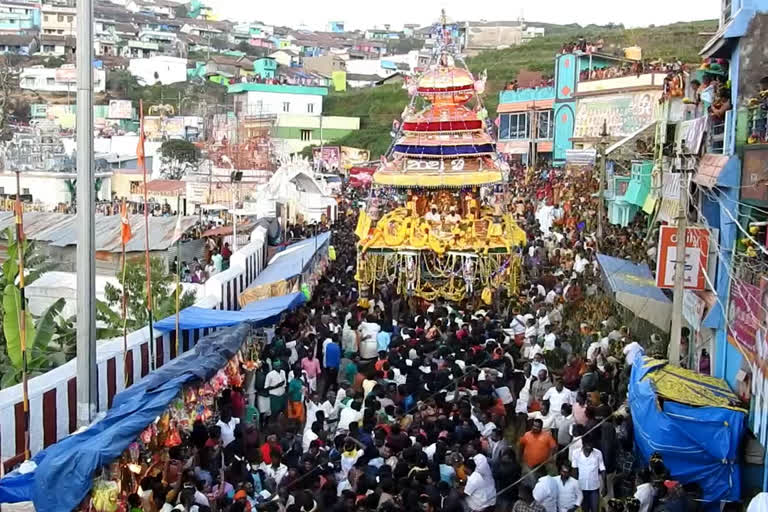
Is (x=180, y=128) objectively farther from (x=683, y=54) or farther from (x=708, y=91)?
(x=708, y=91)

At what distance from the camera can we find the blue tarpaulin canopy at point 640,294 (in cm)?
1424

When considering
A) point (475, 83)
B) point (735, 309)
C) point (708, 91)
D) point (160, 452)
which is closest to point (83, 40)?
point (160, 452)

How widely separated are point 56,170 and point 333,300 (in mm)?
29141

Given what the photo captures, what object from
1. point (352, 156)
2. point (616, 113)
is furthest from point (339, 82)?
point (616, 113)

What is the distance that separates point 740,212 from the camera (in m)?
11.4

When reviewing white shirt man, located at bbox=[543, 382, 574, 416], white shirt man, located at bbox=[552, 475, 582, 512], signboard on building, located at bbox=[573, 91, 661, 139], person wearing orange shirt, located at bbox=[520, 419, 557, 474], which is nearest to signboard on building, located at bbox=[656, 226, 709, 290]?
white shirt man, located at bbox=[543, 382, 574, 416]

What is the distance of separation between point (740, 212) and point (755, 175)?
0.78 m

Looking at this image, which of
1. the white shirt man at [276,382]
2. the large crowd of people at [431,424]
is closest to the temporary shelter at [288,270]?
the large crowd of people at [431,424]

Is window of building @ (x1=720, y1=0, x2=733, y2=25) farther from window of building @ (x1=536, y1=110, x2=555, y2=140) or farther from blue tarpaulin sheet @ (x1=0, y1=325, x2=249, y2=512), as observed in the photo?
window of building @ (x1=536, y1=110, x2=555, y2=140)

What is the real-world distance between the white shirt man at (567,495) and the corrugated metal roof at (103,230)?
15046 mm

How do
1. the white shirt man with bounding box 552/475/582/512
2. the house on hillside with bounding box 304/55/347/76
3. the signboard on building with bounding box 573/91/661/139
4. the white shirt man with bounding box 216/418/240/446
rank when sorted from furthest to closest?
the house on hillside with bounding box 304/55/347/76
the signboard on building with bounding box 573/91/661/139
the white shirt man with bounding box 216/418/240/446
the white shirt man with bounding box 552/475/582/512

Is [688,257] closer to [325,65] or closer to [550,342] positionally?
[550,342]

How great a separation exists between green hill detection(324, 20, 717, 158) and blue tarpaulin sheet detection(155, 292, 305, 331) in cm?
4687

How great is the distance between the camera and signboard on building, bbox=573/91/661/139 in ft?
120
